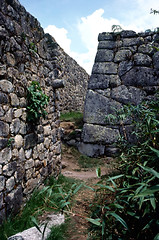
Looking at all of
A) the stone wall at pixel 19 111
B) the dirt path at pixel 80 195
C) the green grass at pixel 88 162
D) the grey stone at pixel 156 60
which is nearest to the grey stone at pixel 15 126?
the stone wall at pixel 19 111

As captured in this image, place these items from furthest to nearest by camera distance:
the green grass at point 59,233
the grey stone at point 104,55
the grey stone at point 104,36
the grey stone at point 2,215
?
the grey stone at point 104,36
the grey stone at point 104,55
the grey stone at point 2,215
the green grass at point 59,233

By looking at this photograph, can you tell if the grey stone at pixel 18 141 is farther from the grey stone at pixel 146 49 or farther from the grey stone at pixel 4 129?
the grey stone at pixel 146 49

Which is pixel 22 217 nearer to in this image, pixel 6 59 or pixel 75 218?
pixel 75 218

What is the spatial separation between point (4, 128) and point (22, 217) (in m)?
1.02

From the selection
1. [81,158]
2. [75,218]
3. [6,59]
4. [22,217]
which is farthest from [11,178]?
[81,158]

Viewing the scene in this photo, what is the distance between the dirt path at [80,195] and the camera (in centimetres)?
207

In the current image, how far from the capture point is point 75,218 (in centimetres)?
240

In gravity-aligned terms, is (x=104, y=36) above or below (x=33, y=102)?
above

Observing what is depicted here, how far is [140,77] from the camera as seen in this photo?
18.5 feet

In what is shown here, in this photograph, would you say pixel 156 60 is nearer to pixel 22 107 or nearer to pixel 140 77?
pixel 140 77

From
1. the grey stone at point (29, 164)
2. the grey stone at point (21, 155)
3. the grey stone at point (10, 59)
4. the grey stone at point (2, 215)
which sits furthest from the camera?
the grey stone at point (29, 164)

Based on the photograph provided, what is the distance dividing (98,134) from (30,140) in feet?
10.3

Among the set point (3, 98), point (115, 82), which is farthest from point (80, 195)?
point (115, 82)

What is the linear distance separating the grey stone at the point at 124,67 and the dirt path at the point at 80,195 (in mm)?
2566
